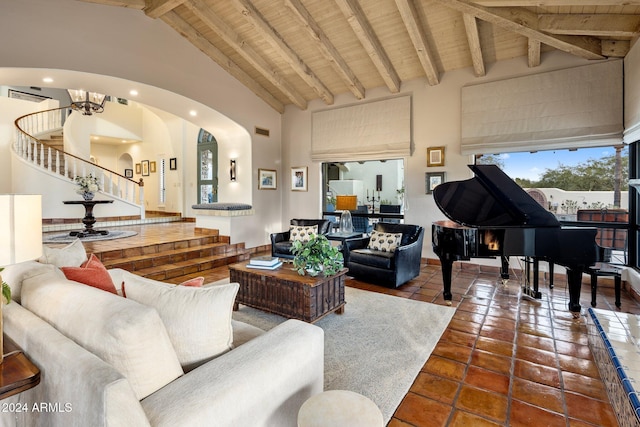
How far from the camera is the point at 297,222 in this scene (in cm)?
611

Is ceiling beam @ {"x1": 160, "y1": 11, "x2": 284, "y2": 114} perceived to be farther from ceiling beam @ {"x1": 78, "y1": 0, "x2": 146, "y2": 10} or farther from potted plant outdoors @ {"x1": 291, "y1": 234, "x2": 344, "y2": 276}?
potted plant outdoors @ {"x1": 291, "y1": 234, "x2": 344, "y2": 276}

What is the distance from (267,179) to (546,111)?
531 cm

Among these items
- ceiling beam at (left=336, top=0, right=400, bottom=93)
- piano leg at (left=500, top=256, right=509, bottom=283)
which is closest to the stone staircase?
ceiling beam at (left=336, top=0, right=400, bottom=93)

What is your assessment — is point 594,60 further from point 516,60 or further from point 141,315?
point 141,315

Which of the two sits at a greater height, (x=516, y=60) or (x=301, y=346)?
(x=516, y=60)

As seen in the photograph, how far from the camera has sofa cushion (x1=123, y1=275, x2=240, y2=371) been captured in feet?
4.35

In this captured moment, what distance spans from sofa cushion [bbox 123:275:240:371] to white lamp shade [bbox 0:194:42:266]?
40 cm

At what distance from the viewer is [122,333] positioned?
1.05m

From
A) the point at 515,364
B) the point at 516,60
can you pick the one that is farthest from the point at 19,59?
the point at 516,60

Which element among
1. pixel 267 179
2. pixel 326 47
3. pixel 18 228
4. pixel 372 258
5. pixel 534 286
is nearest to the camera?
pixel 18 228

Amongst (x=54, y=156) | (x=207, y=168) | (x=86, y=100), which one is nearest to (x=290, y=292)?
(x=86, y=100)

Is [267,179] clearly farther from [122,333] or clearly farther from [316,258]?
[122,333]

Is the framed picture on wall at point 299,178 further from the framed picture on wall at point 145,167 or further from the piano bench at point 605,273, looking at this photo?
the framed picture on wall at point 145,167

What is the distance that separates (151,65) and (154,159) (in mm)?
6125
